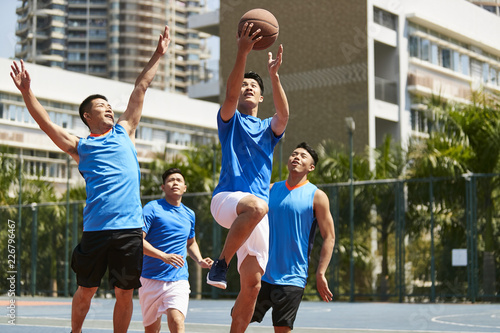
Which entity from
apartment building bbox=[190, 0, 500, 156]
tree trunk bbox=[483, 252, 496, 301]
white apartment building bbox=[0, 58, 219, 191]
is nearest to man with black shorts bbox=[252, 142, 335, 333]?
tree trunk bbox=[483, 252, 496, 301]

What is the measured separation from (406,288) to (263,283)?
50.8 ft

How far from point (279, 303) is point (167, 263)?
1247 mm

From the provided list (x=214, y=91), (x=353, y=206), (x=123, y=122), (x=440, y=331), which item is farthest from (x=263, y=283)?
(x=214, y=91)

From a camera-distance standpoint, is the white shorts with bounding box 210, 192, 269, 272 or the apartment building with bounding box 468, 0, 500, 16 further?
the apartment building with bounding box 468, 0, 500, 16

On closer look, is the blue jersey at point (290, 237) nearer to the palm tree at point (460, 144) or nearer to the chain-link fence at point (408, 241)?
→ the chain-link fence at point (408, 241)

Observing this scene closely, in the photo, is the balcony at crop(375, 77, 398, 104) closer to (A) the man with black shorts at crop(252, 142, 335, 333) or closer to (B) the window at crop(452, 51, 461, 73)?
(B) the window at crop(452, 51, 461, 73)

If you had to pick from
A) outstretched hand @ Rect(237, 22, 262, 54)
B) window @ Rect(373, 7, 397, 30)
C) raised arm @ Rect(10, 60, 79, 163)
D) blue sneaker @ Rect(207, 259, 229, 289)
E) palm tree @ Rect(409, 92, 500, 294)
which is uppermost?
window @ Rect(373, 7, 397, 30)

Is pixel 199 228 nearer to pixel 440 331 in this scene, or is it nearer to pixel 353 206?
pixel 353 206

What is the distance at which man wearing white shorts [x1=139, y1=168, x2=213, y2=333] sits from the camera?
7754 millimetres

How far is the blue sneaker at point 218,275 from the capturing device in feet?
18.9

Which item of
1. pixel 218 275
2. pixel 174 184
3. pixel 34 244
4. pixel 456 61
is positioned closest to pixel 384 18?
pixel 456 61

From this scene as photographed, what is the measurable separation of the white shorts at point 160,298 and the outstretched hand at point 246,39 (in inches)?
110

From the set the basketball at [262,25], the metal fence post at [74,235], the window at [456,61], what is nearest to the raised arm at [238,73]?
the basketball at [262,25]

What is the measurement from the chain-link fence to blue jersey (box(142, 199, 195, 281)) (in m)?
12.3
